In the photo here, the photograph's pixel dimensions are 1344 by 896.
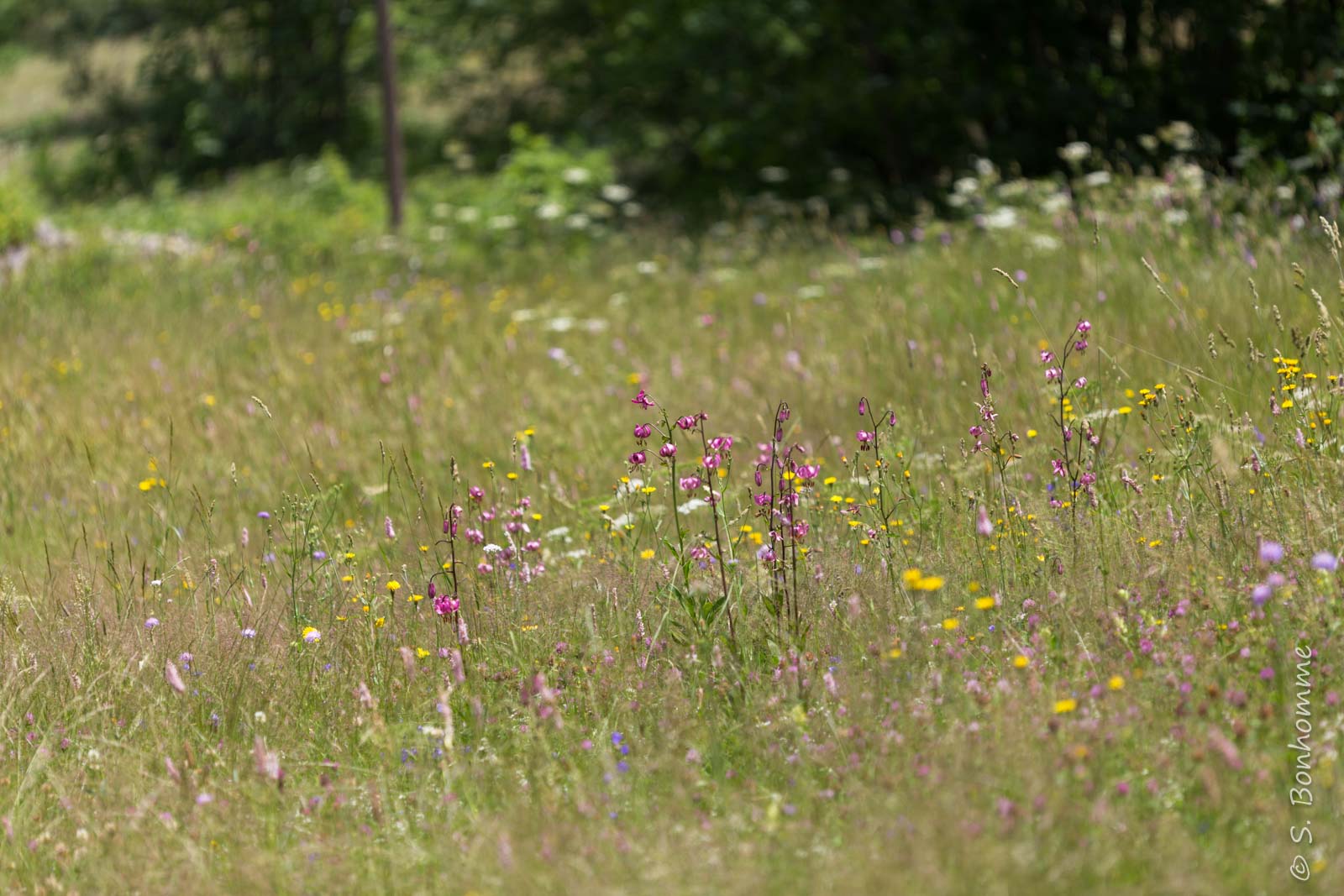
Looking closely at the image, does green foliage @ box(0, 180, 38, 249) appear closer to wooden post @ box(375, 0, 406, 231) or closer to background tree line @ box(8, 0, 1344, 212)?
wooden post @ box(375, 0, 406, 231)

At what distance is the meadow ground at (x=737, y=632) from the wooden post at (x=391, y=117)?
7.31m

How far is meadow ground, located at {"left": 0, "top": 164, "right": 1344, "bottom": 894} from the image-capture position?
Result: 7.11ft

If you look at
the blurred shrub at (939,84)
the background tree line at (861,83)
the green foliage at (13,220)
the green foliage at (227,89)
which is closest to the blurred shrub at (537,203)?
the background tree line at (861,83)

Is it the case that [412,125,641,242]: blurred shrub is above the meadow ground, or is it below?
below

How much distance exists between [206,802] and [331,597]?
957 mm

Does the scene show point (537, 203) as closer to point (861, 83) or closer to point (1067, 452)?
point (861, 83)

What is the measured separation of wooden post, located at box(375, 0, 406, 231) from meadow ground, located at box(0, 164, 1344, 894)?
731 cm

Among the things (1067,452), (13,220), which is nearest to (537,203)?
(13,220)


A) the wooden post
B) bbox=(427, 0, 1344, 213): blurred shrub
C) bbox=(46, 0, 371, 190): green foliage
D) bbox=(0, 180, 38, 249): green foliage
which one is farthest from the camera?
bbox=(46, 0, 371, 190): green foliage

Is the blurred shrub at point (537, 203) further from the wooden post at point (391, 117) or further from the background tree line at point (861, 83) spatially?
the background tree line at point (861, 83)

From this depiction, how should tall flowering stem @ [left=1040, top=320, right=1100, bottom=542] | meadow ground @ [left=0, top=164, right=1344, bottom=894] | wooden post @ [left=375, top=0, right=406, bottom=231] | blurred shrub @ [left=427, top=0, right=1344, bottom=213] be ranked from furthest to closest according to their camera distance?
1. wooden post @ [left=375, top=0, right=406, bottom=231]
2. blurred shrub @ [left=427, top=0, right=1344, bottom=213]
3. tall flowering stem @ [left=1040, top=320, right=1100, bottom=542]
4. meadow ground @ [left=0, top=164, right=1344, bottom=894]

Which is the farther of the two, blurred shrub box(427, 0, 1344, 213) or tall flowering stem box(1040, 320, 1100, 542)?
blurred shrub box(427, 0, 1344, 213)

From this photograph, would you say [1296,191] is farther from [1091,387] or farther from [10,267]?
[10,267]

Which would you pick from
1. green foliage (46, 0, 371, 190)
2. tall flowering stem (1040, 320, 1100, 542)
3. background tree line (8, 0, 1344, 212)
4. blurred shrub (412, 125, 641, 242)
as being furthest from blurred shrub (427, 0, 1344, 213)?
green foliage (46, 0, 371, 190)
